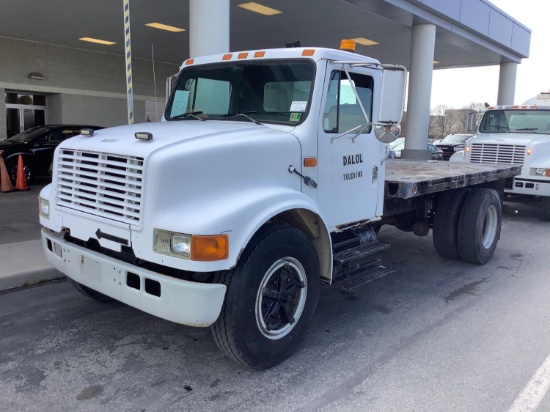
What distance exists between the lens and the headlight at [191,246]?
2994 millimetres

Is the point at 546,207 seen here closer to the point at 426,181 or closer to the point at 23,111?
the point at 426,181

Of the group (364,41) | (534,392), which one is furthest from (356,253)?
(364,41)

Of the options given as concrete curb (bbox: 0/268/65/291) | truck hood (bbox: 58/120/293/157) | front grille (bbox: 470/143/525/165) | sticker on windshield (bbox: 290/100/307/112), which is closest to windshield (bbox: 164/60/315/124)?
sticker on windshield (bbox: 290/100/307/112)

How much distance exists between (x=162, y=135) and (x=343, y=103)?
159 cm

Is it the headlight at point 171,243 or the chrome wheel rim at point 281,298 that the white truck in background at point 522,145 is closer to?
the chrome wheel rim at point 281,298

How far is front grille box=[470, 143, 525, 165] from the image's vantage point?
32.2 ft

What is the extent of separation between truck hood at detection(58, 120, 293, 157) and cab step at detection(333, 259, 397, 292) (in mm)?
1462

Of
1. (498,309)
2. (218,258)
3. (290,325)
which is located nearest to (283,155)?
(218,258)

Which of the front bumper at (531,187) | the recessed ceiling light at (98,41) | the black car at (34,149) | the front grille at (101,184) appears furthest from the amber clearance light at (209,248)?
the recessed ceiling light at (98,41)

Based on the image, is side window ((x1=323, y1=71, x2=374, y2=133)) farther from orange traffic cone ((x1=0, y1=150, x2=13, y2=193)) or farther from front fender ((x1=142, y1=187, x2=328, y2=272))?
orange traffic cone ((x1=0, y1=150, x2=13, y2=193))

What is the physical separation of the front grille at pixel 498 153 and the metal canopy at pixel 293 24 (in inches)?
173

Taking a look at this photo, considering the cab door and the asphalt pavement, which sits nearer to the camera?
the cab door

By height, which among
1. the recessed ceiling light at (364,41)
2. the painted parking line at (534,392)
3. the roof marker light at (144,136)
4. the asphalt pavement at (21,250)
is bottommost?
the painted parking line at (534,392)

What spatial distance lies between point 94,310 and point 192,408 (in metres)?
2.03
